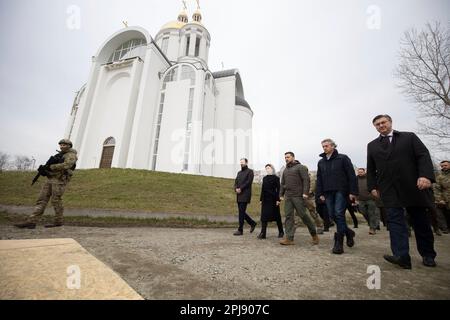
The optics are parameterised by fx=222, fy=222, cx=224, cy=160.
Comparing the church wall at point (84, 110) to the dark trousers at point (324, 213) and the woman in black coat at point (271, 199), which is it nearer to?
the woman in black coat at point (271, 199)

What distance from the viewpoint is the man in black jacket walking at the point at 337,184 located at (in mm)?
4082

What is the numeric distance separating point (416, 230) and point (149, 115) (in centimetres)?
2714

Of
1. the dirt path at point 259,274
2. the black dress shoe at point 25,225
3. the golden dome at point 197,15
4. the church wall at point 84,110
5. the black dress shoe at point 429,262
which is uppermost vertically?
the golden dome at point 197,15

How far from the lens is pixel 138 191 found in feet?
41.6

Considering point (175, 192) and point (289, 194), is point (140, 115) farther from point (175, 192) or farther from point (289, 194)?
point (289, 194)

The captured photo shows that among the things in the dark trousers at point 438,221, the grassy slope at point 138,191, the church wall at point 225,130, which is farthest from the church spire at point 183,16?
the dark trousers at point 438,221

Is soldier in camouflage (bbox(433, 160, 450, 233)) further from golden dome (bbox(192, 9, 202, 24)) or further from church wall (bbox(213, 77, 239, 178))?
golden dome (bbox(192, 9, 202, 24))

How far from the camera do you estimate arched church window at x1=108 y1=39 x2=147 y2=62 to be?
101 feet

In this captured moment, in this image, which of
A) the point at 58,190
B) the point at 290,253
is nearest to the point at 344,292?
the point at 290,253

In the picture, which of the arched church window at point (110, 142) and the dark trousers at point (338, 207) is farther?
the arched church window at point (110, 142)

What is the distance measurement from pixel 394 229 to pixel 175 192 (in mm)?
11558

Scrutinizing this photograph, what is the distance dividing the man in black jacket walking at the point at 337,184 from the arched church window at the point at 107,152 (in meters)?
25.3
